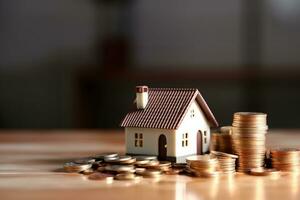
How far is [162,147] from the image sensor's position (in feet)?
6.07

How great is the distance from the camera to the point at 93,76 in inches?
170

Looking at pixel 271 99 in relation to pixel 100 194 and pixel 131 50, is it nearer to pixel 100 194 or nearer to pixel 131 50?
pixel 131 50

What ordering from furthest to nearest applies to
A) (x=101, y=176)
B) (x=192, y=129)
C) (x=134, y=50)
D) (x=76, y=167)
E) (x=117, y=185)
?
(x=134, y=50)
(x=192, y=129)
(x=76, y=167)
(x=101, y=176)
(x=117, y=185)

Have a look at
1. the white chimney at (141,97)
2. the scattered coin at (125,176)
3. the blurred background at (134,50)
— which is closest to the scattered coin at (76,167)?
the scattered coin at (125,176)

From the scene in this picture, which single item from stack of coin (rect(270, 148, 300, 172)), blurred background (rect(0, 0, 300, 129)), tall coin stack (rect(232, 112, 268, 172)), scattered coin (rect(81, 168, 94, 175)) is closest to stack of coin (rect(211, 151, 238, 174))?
tall coin stack (rect(232, 112, 268, 172))

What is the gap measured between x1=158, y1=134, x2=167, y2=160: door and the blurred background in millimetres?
2494

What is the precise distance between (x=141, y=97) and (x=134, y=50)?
257 cm

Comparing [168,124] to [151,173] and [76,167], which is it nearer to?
[151,173]

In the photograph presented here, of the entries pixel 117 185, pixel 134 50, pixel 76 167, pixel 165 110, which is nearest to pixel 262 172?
pixel 165 110

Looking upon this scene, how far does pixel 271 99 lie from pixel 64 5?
6.74 ft

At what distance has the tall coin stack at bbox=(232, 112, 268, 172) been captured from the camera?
1744mm

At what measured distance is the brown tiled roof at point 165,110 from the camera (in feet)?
6.00

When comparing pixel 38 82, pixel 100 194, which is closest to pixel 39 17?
pixel 38 82

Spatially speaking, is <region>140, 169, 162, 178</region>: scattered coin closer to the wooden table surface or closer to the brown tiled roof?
the wooden table surface
